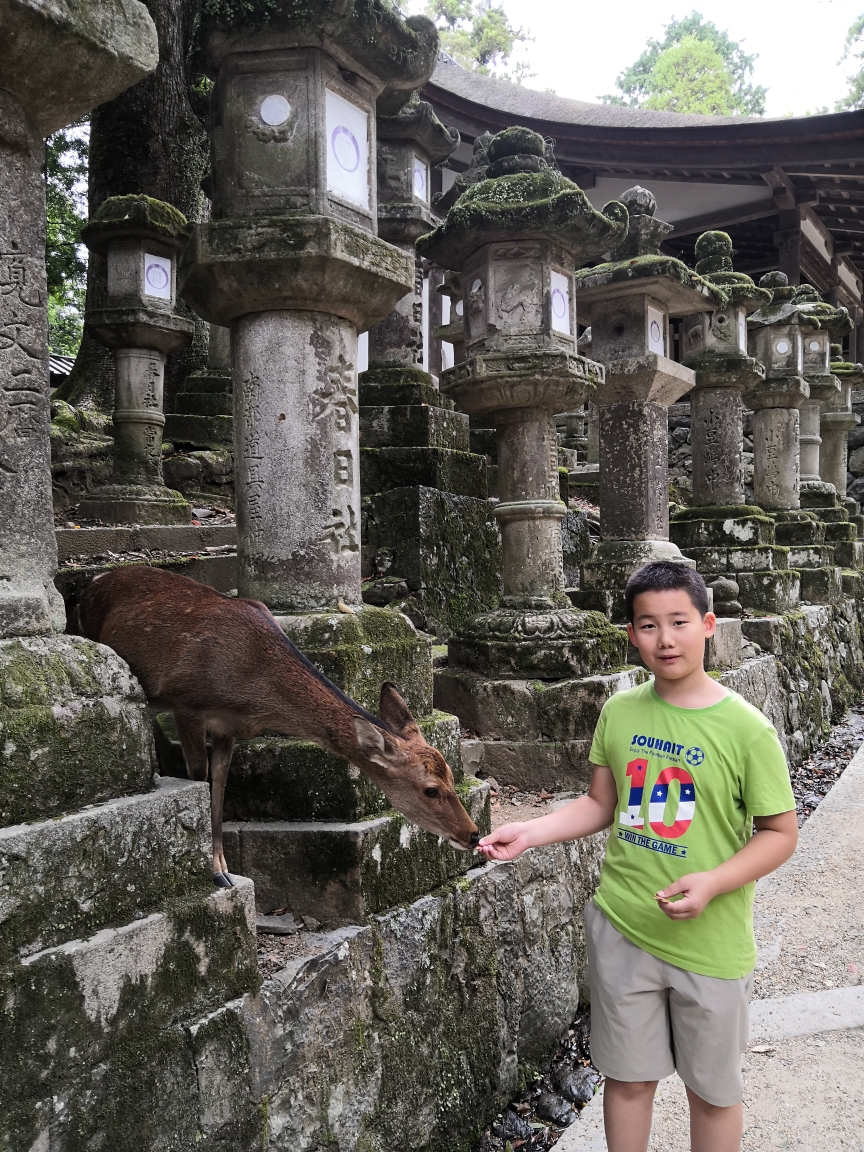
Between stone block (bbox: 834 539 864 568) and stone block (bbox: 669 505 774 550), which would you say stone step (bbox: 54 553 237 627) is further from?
stone block (bbox: 834 539 864 568)

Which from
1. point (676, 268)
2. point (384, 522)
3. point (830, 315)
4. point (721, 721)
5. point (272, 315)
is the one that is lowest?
point (721, 721)

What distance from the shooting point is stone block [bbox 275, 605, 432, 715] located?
2.96 metres

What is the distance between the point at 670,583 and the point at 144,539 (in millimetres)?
5546

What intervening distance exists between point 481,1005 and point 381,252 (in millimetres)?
2579

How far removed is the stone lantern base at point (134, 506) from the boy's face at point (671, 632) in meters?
5.93

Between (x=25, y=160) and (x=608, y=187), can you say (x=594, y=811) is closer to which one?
(x=25, y=160)

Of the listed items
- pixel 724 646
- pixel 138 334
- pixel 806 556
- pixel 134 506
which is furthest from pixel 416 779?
pixel 806 556

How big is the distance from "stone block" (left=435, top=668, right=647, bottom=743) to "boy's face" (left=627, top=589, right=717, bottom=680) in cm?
247

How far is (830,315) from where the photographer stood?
11320 mm

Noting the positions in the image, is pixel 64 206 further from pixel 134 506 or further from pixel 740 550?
pixel 740 550

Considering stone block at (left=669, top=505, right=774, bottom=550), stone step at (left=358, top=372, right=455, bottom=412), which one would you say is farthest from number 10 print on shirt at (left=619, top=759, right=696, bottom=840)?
stone block at (left=669, top=505, right=774, bottom=550)

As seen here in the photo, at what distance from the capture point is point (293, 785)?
9.32 ft

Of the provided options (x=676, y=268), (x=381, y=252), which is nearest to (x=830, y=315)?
(x=676, y=268)

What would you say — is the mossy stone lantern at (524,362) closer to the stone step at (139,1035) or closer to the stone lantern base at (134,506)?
the stone step at (139,1035)
